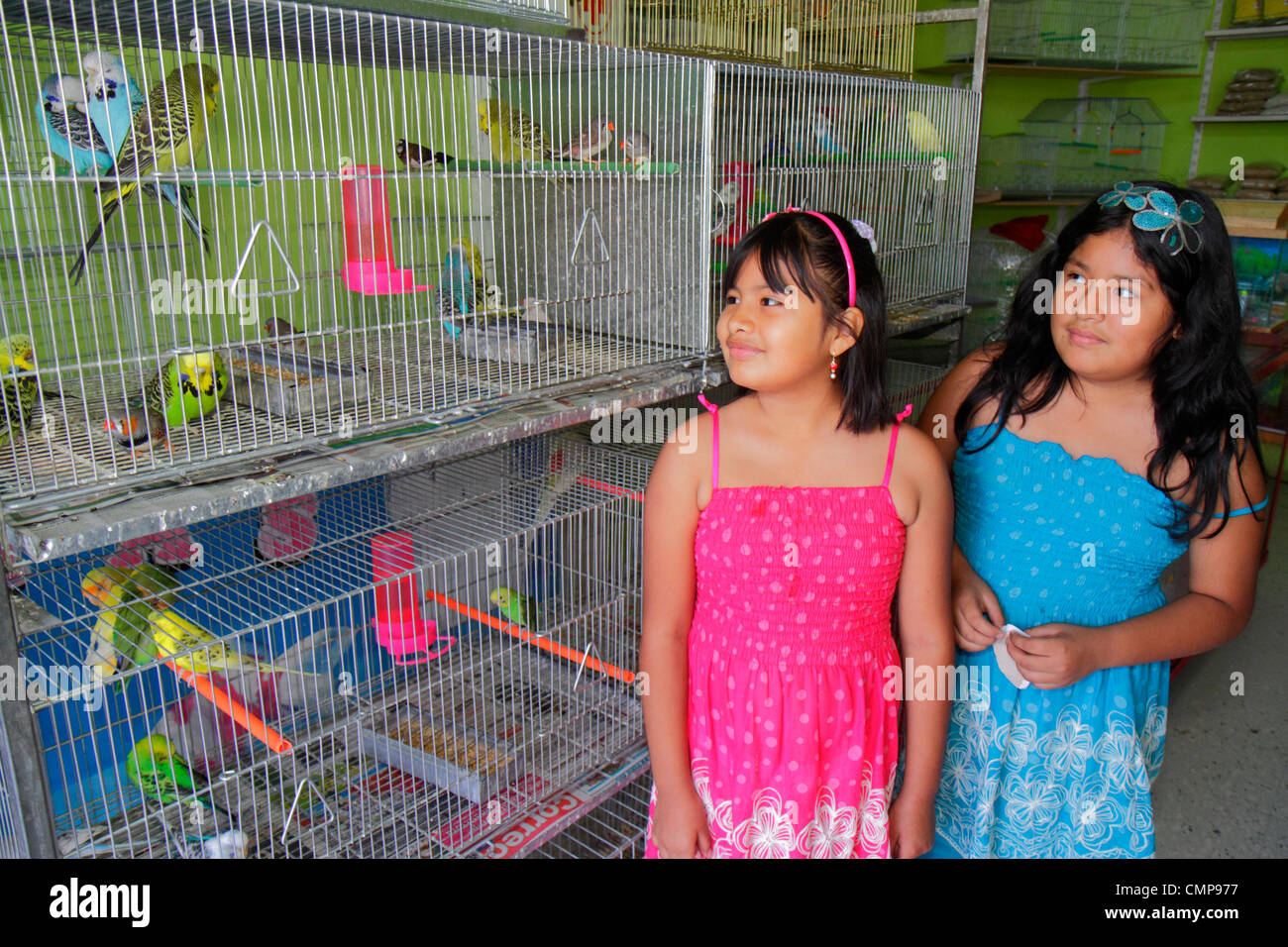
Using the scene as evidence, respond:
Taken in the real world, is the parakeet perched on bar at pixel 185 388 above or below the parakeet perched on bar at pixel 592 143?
below

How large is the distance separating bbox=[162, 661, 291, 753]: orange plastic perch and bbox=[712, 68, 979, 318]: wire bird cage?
110 cm

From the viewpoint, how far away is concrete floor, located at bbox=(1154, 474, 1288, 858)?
223 cm

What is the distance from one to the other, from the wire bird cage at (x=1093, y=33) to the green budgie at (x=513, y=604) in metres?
3.55

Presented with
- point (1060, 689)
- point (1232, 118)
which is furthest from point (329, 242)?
point (1232, 118)

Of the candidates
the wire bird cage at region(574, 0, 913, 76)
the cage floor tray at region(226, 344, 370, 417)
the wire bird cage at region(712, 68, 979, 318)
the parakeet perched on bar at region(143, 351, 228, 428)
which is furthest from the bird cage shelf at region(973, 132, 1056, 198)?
the parakeet perched on bar at region(143, 351, 228, 428)

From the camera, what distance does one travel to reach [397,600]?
1474 millimetres

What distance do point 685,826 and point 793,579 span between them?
37 cm

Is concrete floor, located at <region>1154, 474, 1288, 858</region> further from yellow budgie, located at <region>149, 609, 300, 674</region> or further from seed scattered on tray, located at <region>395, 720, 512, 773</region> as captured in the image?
yellow budgie, located at <region>149, 609, 300, 674</region>

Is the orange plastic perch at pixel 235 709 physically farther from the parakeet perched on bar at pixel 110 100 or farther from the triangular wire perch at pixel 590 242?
the triangular wire perch at pixel 590 242

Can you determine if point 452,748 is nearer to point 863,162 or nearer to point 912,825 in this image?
point 912,825

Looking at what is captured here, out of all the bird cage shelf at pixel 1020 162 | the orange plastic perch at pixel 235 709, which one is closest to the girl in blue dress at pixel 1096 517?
the orange plastic perch at pixel 235 709

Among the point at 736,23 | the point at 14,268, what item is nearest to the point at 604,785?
the point at 14,268

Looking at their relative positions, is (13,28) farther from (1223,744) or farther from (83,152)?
(1223,744)

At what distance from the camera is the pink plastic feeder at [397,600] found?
1430 mm
